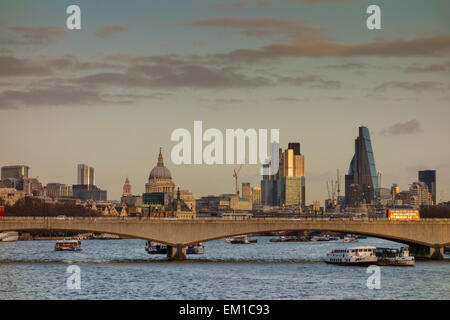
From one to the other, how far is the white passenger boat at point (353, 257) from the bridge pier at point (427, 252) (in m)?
10.2

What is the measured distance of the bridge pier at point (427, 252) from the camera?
389 ft

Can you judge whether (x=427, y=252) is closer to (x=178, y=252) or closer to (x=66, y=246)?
(x=178, y=252)

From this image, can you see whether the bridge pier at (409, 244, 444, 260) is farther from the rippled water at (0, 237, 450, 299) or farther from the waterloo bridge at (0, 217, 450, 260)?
the rippled water at (0, 237, 450, 299)

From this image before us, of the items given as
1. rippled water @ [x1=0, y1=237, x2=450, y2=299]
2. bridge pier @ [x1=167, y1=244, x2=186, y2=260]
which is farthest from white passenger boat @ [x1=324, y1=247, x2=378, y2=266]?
bridge pier @ [x1=167, y1=244, x2=186, y2=260]

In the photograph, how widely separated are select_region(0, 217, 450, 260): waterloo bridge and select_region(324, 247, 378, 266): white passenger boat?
10.3 ft

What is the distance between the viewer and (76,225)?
4215 inches

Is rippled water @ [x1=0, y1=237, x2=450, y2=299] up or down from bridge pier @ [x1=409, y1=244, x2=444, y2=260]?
down

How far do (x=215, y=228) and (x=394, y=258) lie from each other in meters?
23.5

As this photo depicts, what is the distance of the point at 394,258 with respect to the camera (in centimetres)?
11031

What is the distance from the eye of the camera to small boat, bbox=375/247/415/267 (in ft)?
351

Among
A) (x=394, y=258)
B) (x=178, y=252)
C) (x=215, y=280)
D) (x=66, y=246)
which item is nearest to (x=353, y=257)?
(x=394, y=258)

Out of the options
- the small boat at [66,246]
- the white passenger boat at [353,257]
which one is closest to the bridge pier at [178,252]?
the white passenger boat at [353,257]
